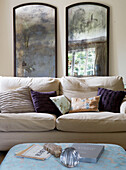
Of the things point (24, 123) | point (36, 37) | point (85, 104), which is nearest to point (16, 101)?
point (24, 123)

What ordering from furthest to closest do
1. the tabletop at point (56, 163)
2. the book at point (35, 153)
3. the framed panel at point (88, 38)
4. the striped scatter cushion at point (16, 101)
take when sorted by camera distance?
1. the framed panel at point (88, 38)
2. the striped scatter cushion at point (16, 101)
3. the book at point (35, 153)
4. the tabletop at point (56, 163)

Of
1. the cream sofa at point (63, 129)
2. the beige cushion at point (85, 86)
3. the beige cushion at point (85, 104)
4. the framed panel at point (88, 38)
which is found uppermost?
the framed panel at point (88, 38)

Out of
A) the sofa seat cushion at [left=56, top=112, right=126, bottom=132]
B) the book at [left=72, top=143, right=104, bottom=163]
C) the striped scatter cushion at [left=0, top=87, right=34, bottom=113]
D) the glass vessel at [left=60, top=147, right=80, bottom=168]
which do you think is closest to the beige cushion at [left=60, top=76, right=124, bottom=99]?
the striped scatter cushion at [left=0, top=87, right=34, bottom=113]

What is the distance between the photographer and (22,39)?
13.3ft

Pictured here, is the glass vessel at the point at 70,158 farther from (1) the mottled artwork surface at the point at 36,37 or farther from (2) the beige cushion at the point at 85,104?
(1) the mottled artwork surface at the point at 36,37

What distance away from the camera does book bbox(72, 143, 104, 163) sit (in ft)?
5.20

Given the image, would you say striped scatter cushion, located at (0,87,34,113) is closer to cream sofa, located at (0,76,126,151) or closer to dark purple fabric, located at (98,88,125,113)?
cream sofa, located at (0,76,126,151)

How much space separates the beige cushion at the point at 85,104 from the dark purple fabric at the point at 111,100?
0.09 metres

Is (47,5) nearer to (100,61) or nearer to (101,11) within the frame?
(101,11)

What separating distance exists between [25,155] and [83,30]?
9.28 feet

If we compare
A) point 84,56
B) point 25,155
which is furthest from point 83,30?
point 25,155

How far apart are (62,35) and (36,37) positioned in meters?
0.47

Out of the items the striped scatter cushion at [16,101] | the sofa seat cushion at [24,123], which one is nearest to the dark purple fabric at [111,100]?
the sofa seat cushion at [24,123]

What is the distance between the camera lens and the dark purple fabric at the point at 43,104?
2.91 metres
